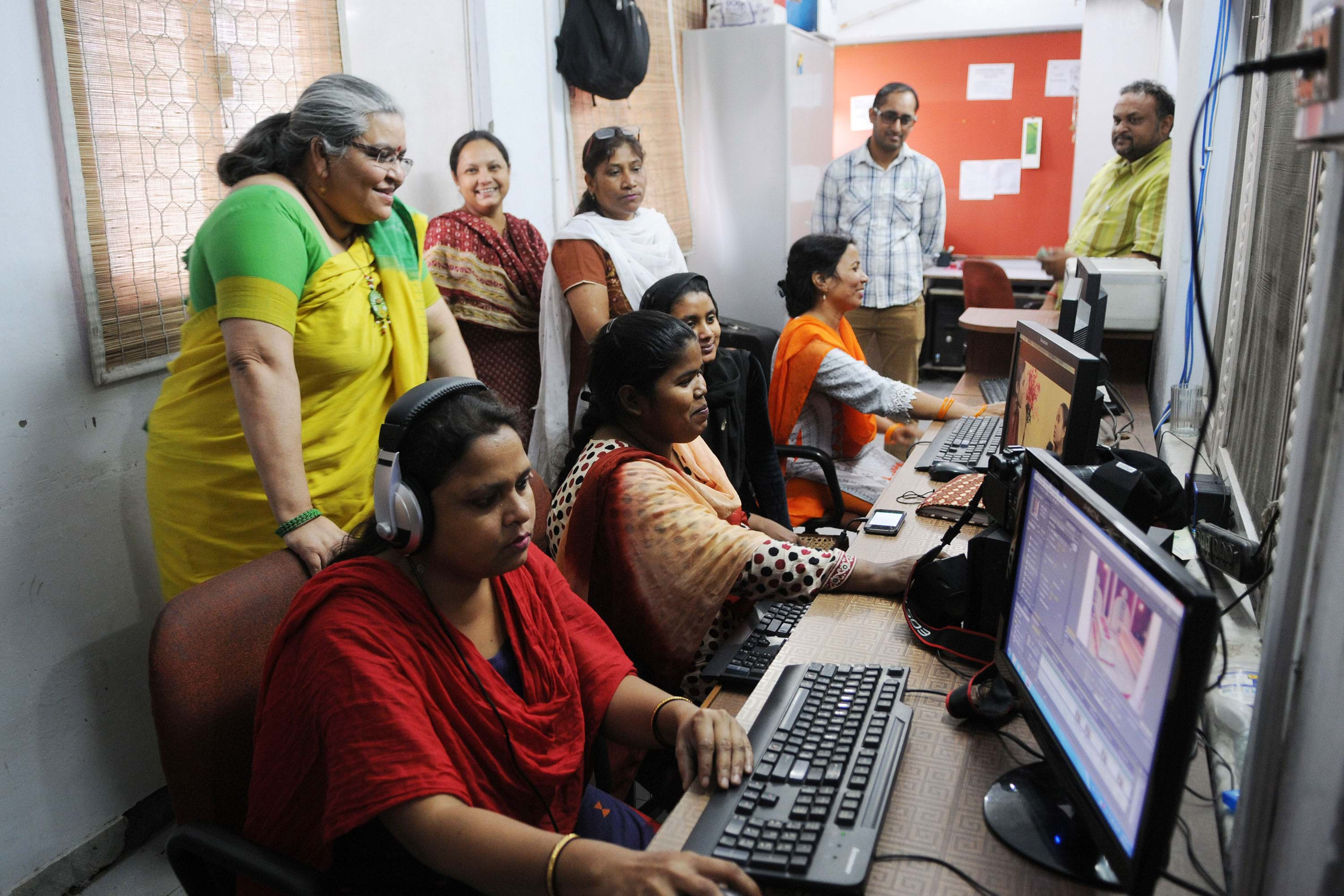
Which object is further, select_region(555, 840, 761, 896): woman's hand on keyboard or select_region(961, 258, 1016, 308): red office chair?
select_region(961, 258, 1016, 308): red office chair

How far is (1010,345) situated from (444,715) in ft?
9.44

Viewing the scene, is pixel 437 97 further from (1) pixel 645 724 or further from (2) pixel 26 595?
(1) pixel 645 724

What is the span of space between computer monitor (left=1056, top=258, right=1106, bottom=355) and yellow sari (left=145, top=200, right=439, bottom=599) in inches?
57.6

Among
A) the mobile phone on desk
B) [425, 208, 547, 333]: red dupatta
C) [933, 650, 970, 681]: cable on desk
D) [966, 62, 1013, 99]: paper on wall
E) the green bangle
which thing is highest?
[966, 62, 1013, 99]: paper on wall

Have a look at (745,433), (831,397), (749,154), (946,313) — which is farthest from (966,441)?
(946,313)

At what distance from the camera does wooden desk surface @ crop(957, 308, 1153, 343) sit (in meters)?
3.16

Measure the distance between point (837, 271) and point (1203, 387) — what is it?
98cm

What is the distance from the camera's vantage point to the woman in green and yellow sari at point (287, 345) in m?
1.59

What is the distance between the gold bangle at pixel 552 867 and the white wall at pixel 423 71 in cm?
221

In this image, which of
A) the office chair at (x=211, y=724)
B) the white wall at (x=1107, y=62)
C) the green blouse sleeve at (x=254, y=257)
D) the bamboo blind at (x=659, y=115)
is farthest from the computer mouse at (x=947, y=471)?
the white wall at (x=1107, y=62)

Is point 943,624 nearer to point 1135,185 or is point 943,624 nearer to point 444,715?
point 444,715

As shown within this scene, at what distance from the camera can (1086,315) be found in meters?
2.23

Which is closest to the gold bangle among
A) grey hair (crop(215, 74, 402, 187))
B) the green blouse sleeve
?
the green blouse sleeve

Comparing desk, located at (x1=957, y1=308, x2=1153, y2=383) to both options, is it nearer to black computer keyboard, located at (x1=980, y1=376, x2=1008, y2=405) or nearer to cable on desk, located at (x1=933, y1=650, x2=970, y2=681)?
black computer keyboard, located at (x1=980, y1=376, x2=1008, y2=405)
